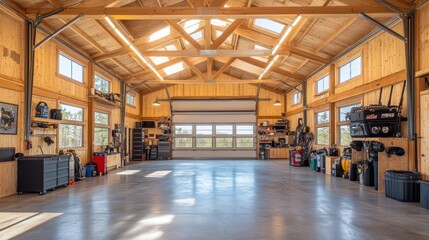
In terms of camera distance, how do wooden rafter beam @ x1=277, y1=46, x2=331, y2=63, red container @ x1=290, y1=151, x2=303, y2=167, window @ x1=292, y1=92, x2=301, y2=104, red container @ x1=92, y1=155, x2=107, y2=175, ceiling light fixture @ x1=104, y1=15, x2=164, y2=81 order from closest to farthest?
1. ceiling light fixture @ x1=104, y1=15, x2=164, y2=81
2. red container @ x1=92, y1=155, x2=107, y2=175
3. wooden rafter beam @ x1=277, y1=46, x2=331, y2=63
4. red container @ x1=290, y1=151, x2=303, y2=167
5. window @ x1=292, y1=92, x2=301, y2=104

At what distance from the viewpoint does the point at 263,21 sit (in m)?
9.71

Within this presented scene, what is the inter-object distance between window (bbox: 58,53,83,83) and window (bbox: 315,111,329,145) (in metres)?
9.08

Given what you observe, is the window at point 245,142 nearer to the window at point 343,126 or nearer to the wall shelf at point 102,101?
the window at point 343,126

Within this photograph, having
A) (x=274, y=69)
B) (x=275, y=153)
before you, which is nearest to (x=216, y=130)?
(x=275, y=153)

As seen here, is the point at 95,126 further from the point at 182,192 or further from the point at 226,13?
the point at 226,13

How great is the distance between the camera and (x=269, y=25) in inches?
385

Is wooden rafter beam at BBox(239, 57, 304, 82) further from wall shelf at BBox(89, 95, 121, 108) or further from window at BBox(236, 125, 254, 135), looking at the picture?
wall shelf at BBox(89, 95, 121, 108)

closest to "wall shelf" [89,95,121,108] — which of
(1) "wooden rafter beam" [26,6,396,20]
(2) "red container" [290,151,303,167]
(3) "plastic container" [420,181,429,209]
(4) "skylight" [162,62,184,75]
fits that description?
(1) "wooden rafter beam" [26,6,396,20]

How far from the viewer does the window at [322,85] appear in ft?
37.2

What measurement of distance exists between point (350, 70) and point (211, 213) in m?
7.19

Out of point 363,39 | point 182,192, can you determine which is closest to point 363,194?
point 182,192

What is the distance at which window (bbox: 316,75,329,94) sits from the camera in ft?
→ 37.2

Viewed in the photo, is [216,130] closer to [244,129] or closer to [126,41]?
[244,129]

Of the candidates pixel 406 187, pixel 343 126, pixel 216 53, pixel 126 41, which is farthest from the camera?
pixel 343 126
